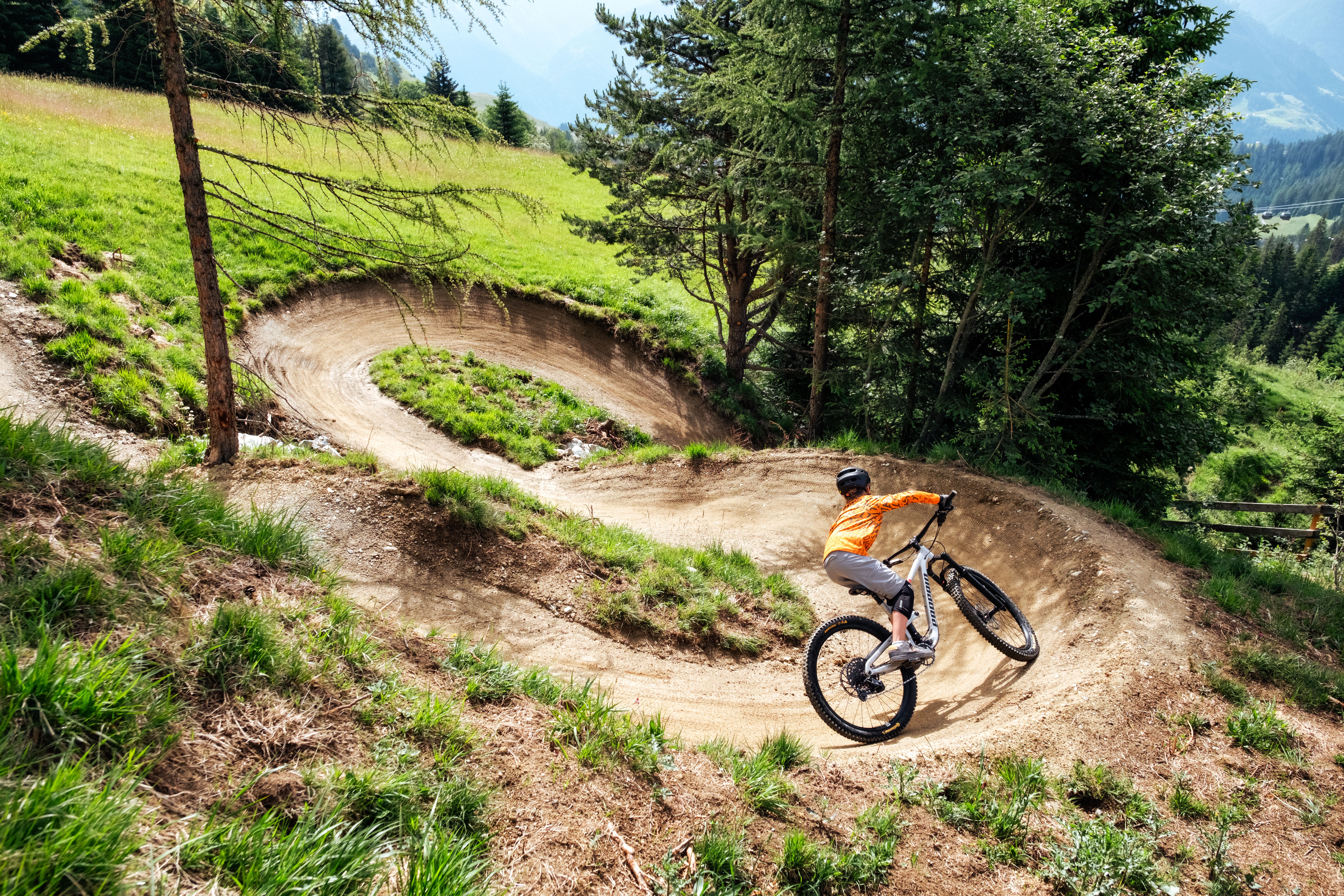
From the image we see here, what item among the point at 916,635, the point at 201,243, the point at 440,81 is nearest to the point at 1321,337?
the point at 440,81

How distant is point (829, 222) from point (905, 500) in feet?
28.3

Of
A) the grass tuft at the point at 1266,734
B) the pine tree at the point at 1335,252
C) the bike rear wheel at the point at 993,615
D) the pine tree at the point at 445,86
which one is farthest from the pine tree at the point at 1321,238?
the grass tuft at the point at 1266,734

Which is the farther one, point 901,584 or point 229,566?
point 901,584

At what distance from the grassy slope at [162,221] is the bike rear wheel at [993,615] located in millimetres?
7394

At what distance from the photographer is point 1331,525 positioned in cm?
1383

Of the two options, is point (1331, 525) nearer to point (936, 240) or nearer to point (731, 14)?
point (936, 240)

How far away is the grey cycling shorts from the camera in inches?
258

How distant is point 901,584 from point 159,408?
11868 mm

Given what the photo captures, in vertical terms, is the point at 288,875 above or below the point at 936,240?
below

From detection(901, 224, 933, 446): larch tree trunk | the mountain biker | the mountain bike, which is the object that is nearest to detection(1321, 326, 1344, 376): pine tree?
detection(901, 224, 933, 446): larch tree trunk

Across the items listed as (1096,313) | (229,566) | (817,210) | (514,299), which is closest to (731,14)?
(817,210)

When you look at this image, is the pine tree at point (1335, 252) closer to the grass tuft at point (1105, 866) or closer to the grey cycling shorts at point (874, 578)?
the grey cycling shorts at point (874, 578)


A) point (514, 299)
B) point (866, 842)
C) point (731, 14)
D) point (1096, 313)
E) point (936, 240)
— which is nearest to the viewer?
point (866, 842)

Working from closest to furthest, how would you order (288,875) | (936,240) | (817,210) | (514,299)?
(288,875)
(936,240)
(817,210)
(514,299)
